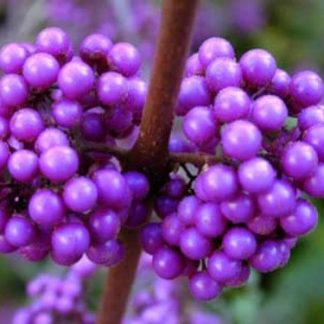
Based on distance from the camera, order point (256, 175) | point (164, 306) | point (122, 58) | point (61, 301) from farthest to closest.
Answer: point (164, 306)
point (61, 301)
point (122, 58)
point (256, 175)

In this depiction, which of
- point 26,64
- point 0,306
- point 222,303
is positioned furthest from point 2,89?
point 0,306

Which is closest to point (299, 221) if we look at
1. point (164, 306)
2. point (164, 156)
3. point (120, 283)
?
point (164, 156)

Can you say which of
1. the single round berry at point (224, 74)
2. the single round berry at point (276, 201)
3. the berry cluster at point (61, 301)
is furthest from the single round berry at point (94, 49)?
the berry cluster at point (61, 301)

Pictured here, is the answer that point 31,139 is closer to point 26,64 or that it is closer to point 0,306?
point 26,64

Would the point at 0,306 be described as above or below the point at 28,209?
below

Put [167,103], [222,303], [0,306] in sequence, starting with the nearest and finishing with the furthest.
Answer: [167,103] < [222,303] < [0,306]

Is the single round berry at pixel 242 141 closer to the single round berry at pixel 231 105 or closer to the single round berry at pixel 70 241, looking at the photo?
the single round berry at pixel 231 105

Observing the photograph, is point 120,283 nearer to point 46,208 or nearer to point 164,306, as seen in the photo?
point 46,208
